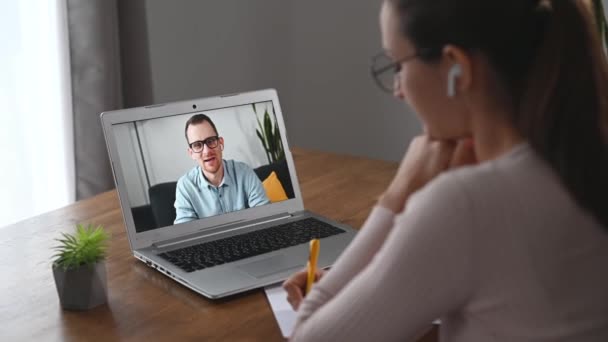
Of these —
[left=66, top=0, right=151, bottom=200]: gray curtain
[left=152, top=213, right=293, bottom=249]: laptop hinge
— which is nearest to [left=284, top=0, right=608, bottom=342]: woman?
[left=152, top=213, right=293, bottom=249]: laptop hinge

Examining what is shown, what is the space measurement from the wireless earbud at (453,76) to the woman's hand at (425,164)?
0.18 m

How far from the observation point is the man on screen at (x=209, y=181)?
4.78ft

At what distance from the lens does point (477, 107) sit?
842mm

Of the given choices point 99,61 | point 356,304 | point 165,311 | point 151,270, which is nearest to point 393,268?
point 356,304

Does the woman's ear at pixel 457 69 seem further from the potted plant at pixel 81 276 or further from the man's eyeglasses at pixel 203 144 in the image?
the man's eyeglasses at pixel 203 144

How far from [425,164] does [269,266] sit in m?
0.37

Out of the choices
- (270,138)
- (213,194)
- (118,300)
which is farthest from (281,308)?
(270,138)

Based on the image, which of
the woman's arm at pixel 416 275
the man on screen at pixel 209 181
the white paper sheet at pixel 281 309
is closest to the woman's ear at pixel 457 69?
the woman's arm at pixel 416 275

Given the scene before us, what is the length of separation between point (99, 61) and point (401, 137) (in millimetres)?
1230

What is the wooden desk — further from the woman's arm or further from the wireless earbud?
the wireless earbud

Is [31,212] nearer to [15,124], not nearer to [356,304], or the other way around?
[15,124]

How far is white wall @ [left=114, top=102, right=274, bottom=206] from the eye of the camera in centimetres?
143

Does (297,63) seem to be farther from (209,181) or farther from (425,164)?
(425,164)

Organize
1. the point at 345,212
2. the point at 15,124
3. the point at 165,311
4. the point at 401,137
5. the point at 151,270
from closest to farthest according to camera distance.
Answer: the point at 165,311
the point at 151,270
the point at 345,212
the point at 15,124
the point at 401,137
